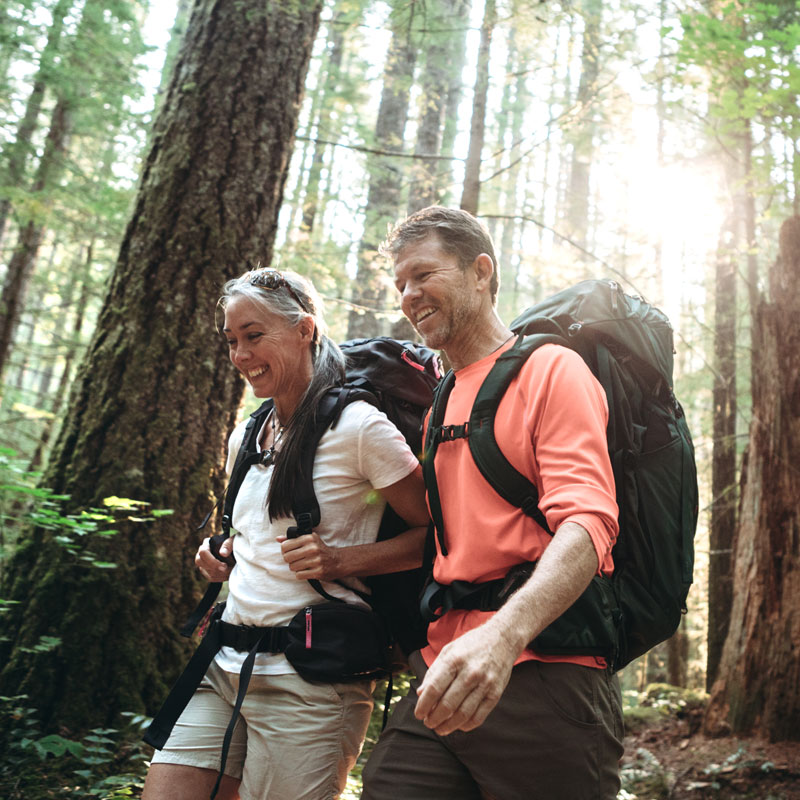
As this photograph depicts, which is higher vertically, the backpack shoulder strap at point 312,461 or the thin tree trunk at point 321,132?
the thin tree trunk at point 321,132

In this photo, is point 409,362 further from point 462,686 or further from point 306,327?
point 462,686

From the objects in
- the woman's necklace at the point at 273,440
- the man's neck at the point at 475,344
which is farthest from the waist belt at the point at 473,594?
the woman's necklace at the point at 273,440

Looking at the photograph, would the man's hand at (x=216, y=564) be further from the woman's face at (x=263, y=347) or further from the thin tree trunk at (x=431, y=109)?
the thin tree trunk at (x=431, y=109)

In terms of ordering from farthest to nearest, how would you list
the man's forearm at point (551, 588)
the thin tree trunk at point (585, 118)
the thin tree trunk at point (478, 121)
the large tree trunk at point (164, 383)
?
the thin tree trunk at point (585, 118)
the thin tree trunk at point (478, 121)
the large tree trunk at point (164, 383)
the man's forearm at point (551, 588)

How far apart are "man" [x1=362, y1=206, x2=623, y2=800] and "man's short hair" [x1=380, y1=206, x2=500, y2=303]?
0.44m

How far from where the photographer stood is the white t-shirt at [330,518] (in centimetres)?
239

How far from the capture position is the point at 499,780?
183cm

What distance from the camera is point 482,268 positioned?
243 cm

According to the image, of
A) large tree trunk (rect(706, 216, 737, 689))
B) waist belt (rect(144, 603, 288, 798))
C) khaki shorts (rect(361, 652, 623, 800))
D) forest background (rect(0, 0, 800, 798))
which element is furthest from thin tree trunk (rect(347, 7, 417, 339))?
khaki shorts (rect(361, 652, 623, 800))

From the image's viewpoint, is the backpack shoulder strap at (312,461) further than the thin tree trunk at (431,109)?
No

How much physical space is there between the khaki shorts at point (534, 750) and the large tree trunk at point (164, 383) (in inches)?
102

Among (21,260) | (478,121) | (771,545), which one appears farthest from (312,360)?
(21,260)

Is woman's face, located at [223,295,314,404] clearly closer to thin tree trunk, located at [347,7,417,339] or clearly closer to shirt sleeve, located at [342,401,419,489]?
shirt sleeve, located at [342,401,419,489]

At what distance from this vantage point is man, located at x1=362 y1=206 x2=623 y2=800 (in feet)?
5.43
